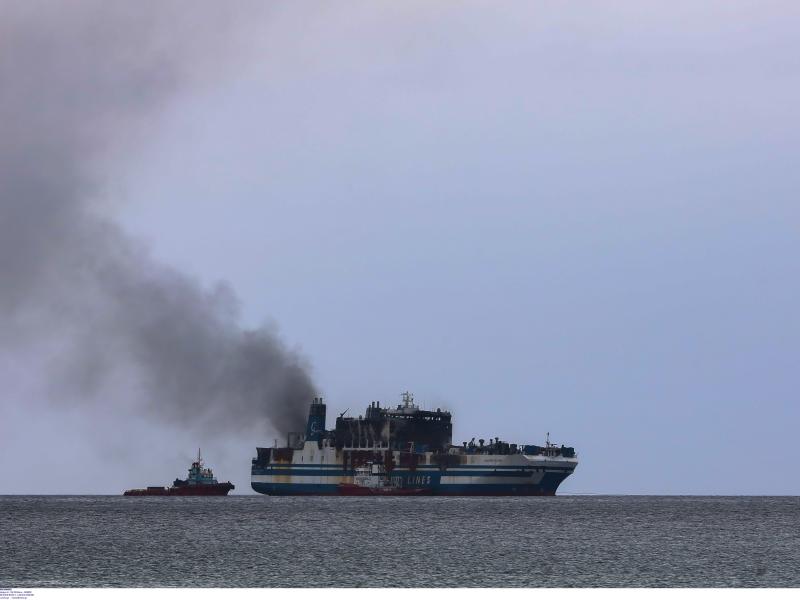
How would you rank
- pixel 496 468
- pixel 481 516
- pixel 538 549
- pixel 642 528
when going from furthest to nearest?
pixel 496 468 < pixel 481 516 < pixel 642 528 < pixel 538 549

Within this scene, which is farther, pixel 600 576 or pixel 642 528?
pixel 642 528

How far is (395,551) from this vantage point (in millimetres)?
87062

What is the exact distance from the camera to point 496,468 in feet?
650

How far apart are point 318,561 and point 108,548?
58.4ft

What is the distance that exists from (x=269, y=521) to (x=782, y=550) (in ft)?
176

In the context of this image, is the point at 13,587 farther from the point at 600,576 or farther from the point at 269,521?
the point at 269,521

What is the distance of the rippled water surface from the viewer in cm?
6825

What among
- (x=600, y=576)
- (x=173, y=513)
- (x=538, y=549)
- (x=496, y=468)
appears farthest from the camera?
(x=496, y=468)

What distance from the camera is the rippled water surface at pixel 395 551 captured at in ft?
224

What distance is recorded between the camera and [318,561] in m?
79.1

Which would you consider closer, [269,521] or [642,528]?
[642,528]

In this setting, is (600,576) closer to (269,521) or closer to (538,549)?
(538,549)

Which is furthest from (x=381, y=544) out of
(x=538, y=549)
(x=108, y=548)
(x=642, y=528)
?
(x=642, y=528)
